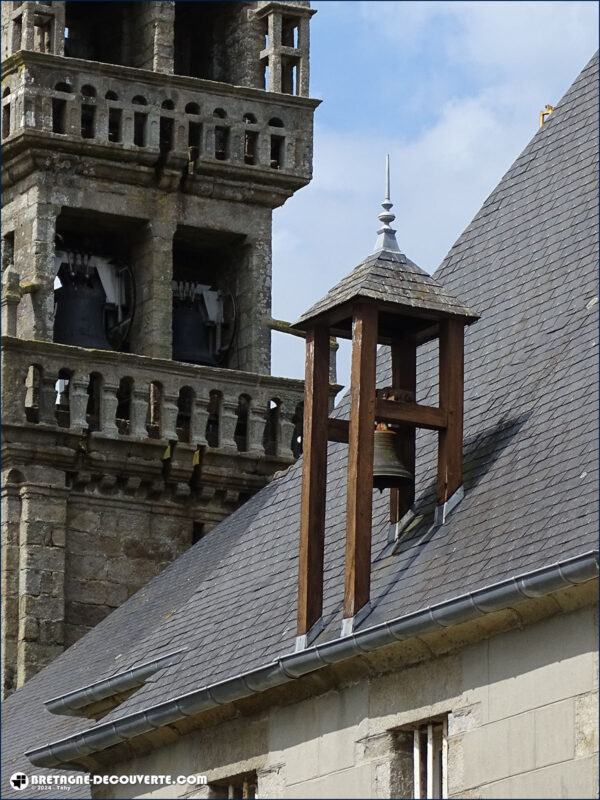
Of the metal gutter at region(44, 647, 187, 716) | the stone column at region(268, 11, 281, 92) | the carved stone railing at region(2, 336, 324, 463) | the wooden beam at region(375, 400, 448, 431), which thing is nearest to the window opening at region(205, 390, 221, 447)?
the carved stone railing at region(2, 336, 324, 463)

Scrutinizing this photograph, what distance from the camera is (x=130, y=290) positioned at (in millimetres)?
28578

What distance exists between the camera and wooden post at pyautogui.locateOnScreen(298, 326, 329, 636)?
15.7m

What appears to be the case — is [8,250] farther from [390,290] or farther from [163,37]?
[390,290]

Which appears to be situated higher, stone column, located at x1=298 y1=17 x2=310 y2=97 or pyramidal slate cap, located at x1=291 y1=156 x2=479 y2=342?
stone column, located at x1=298 y1=17 x2=310 y2=97

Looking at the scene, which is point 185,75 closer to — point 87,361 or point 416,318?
point 87,361

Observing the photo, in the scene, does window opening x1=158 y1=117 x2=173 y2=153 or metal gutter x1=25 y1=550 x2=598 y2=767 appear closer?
metal gutter x1=25 y1=550 x2=598 y2=767

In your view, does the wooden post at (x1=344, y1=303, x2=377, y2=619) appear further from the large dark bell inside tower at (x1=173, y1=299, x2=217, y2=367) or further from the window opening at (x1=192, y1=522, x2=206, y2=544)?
the large dark bell inside tower at (x1=173, y1=299, x2=217, y2=367)

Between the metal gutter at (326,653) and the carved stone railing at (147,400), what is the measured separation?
9.54 m

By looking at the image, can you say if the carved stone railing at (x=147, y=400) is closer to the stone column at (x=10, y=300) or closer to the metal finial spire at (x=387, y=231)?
the stone column at (x=10, y=300)

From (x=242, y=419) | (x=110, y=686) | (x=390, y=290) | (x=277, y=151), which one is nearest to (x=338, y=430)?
(x=390, y=290)

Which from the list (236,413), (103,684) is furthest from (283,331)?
(103,684)

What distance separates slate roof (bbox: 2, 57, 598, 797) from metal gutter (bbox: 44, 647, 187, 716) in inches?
4.8

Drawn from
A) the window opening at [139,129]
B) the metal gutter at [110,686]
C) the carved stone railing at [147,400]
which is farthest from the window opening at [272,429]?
the metal gutter at [110,686]

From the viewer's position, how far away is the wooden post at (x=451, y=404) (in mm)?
15773
